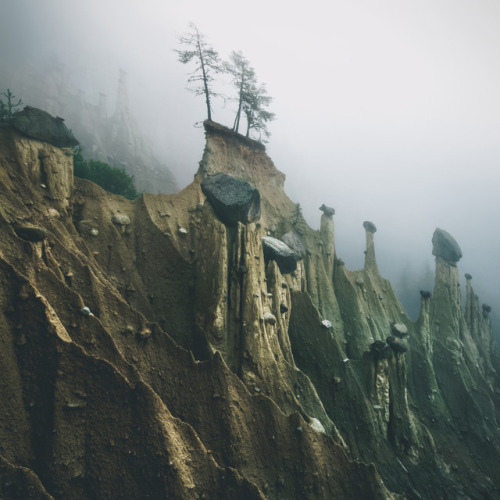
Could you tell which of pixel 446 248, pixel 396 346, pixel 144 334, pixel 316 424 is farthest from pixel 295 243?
pixel 446 248

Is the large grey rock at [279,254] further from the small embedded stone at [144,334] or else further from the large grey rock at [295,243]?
the small embedded stone at [144,334]

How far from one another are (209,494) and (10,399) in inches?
186

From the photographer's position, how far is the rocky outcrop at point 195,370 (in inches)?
215

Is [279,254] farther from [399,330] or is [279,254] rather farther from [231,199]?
[399,330]

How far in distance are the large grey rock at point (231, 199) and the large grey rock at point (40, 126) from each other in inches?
266

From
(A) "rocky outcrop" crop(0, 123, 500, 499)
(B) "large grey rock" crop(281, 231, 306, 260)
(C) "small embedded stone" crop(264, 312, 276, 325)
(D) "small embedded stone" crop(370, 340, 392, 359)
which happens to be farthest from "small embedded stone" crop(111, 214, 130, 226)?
(D) "small embedded stone" crop(370, 340, 392, 359)

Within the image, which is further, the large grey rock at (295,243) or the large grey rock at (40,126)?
the large grey rock at (295,243)

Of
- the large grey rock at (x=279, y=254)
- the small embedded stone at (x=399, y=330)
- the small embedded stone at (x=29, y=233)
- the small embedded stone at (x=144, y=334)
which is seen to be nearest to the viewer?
the small embedded stone at (x=29, y=233)

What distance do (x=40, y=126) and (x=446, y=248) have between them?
37.1 m

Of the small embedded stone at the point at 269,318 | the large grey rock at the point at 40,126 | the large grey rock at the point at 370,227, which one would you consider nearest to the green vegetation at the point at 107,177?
the large grey rock at the point at 40,126

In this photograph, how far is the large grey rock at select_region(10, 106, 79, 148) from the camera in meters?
10.8

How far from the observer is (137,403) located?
587 cm

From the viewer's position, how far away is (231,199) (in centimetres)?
1395

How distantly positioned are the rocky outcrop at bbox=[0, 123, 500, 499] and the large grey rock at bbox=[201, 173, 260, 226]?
37cm
